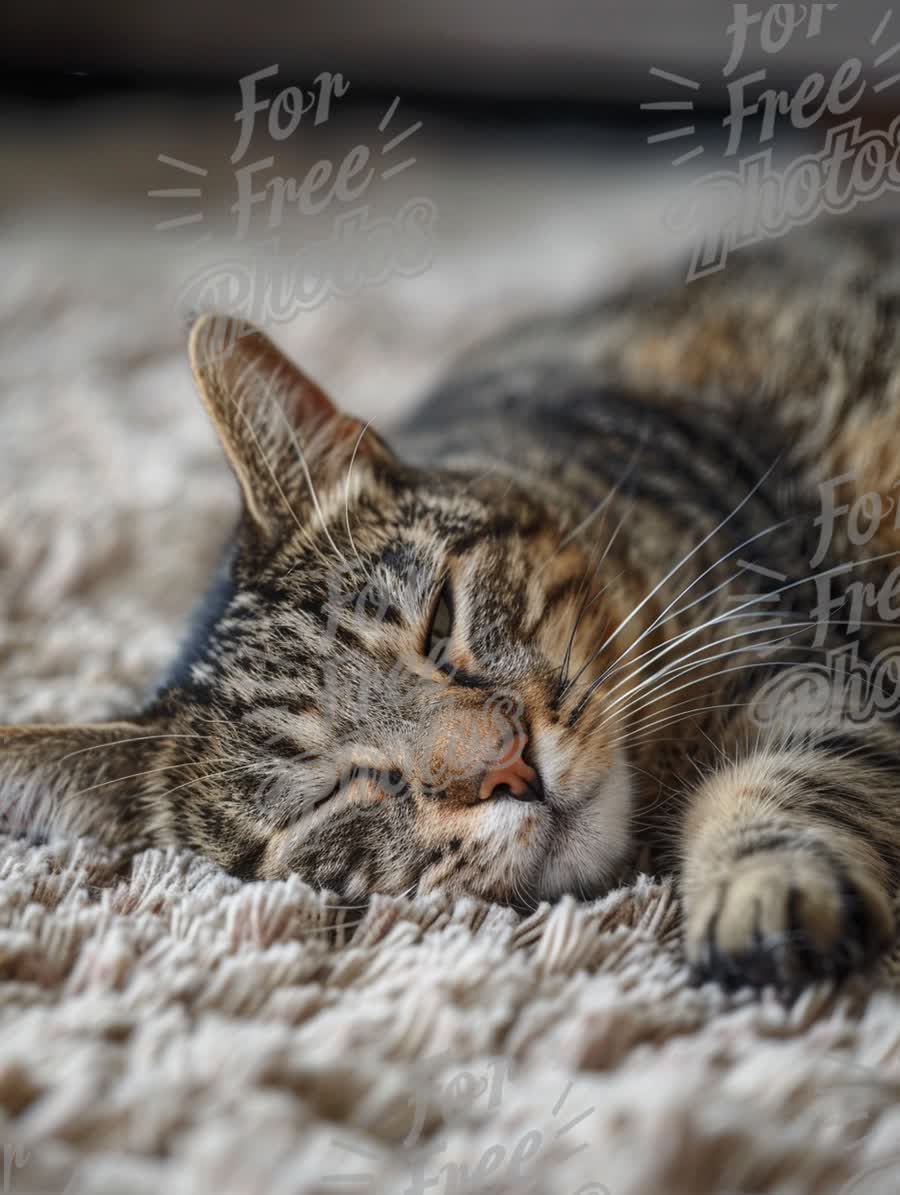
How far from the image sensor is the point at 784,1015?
49cm

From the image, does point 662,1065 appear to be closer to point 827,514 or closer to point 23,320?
point 827,514

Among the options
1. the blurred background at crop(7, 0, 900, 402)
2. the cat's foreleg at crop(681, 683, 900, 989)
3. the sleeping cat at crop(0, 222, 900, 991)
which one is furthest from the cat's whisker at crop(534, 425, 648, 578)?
the blurred background at crop(7, 0, 900, 402)

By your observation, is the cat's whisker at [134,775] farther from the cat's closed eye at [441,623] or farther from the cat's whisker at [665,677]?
the cat's whisker at [665,677]

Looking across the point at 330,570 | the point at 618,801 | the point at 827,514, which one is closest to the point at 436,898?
the point at 618,801

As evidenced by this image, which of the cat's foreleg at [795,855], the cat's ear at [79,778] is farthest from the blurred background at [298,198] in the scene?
A: the cat's foreleg at [795,855]

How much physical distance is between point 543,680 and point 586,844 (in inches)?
5.0

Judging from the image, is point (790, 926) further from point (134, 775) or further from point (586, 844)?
point (134, 775)

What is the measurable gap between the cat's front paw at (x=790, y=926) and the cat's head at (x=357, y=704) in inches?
5.2

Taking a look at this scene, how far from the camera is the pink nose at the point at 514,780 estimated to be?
63cm

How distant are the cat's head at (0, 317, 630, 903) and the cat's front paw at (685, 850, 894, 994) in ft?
0.43

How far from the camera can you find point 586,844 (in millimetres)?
648

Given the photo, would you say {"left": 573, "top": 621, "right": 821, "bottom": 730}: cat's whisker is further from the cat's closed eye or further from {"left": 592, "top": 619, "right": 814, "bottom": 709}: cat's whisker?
the cat's closed eye

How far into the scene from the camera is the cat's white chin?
0.64m

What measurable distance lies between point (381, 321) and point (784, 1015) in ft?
4.63
